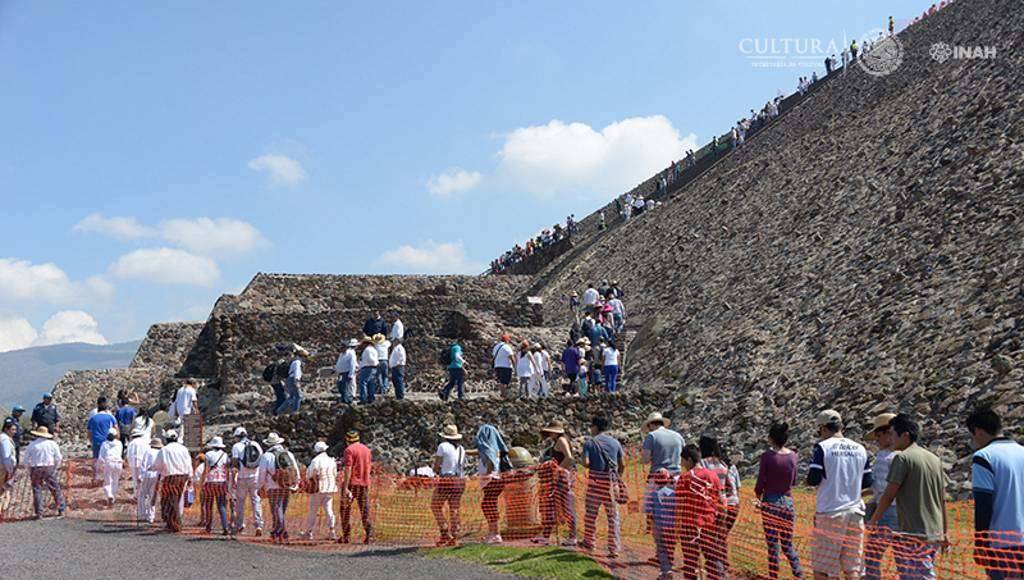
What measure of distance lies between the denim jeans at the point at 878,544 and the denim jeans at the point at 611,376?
14.3m

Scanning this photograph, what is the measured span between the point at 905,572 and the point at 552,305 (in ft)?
102

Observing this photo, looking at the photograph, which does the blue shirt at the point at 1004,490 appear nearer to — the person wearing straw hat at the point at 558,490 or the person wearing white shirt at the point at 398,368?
the person wearing straw hat at the point at 558,490

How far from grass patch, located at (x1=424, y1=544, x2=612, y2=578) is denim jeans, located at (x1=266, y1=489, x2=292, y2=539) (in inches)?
107

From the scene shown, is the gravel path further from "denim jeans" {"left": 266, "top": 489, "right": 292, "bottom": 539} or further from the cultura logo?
the cultura logo

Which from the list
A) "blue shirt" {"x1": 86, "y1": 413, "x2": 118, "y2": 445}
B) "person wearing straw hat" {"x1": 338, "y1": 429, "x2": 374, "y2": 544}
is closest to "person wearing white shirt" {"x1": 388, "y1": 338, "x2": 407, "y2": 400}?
"blue shirt" {"x1": 86, "y1": 413, "x2": 118, "y2": 445}

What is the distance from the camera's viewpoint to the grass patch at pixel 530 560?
9.24 meters

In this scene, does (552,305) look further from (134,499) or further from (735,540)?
(735,540)

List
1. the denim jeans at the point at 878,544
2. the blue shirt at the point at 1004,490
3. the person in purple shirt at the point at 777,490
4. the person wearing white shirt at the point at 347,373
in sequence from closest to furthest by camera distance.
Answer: the blue shirt at the point at 1004,490 < the denim jeans at the point at 878,544 < the person in purple shirt at the point at 777,490 < the person wearing white shirt at the point at 347,373

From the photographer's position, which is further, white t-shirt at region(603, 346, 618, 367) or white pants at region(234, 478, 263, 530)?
white t-shirt at region(603, 346, 618, 367)

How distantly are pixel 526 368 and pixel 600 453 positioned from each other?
428 inches

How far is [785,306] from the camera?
22438mm

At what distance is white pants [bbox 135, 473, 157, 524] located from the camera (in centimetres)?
1450

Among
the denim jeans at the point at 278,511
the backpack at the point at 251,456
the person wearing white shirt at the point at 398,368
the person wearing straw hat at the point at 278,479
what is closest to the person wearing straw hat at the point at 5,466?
the backpack at the point at 251,456

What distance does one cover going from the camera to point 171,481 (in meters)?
13.8
